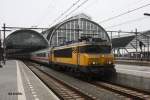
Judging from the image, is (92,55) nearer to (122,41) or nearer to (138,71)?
(138,71)

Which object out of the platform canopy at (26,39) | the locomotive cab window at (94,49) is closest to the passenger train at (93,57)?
the locomotive cab window at (94,49)

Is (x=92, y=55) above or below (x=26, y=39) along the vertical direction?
below

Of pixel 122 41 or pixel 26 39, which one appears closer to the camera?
pixel 122 41

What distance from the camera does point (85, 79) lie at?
86.2 feet

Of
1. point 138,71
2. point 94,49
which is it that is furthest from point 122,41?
point 94,49

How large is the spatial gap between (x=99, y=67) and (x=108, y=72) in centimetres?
78

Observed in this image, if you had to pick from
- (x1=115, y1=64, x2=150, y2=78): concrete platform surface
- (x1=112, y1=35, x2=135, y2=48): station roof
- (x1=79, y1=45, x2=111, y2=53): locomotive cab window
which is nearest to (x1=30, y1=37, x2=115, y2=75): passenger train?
(x1=79, y1=45, x2=111, y2=53): locomotive cab window

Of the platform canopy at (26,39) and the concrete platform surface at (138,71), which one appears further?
the platform canopy at (26,39)

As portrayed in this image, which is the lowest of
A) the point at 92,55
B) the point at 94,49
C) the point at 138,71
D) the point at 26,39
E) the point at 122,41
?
the point at 138,71

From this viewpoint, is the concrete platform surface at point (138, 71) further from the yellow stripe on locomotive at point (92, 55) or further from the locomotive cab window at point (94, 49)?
the locomotive cab window at point (94, 49)

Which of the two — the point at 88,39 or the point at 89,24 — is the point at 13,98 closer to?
the point at 88,39

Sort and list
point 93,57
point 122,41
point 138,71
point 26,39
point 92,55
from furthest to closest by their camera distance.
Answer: point 26,39 < point 122,41 < point 138,71 < point 92,55 < point 93,57

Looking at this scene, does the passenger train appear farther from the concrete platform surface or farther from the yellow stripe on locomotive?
the concrete platform surface

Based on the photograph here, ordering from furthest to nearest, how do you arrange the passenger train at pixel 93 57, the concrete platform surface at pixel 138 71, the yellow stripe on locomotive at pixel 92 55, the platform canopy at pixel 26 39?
the platform canopy at pixel 26 39, the concrete platform surface at pixel 138 71, the yellow stripe on locomotive at pixel 92 55, the passenger train at pixel 93 57
